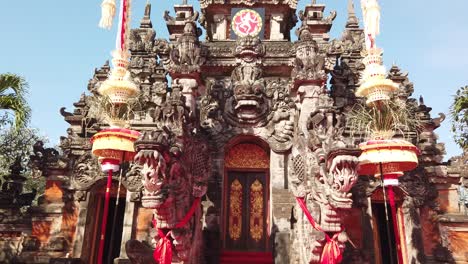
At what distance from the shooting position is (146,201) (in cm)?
775

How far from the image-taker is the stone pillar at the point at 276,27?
49.8 feet

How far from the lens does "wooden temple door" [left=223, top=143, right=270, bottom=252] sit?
1135cm

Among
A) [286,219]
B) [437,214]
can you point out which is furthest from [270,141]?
[437,214]

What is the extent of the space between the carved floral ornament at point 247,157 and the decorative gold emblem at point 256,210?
1.85ft

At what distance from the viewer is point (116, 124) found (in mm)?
10422

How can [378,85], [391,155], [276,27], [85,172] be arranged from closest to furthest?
[391,155] → [378,85] → [85,172] → [276,27]

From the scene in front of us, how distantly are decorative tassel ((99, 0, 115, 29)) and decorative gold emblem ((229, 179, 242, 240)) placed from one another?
598 centimetres

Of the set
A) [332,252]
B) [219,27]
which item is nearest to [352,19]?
[219,27]

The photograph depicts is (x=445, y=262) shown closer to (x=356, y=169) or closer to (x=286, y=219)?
(x=286, y=219)

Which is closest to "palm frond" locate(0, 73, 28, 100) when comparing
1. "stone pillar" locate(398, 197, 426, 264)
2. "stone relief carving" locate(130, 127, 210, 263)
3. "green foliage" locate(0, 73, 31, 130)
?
"green foliage" locate(0, 73, 31, 130)

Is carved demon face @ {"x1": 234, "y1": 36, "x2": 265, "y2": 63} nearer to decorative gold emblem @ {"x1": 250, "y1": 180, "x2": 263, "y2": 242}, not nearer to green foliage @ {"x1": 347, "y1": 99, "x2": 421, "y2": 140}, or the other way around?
green foliage @ {"x1": 347, "y1": 99, "x2": 421, "y2": 140}

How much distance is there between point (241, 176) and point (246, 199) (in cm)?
74

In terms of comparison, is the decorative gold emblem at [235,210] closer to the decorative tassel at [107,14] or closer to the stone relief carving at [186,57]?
the stone relief carving at [186,57]

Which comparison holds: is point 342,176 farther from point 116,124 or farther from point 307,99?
point 116,124
